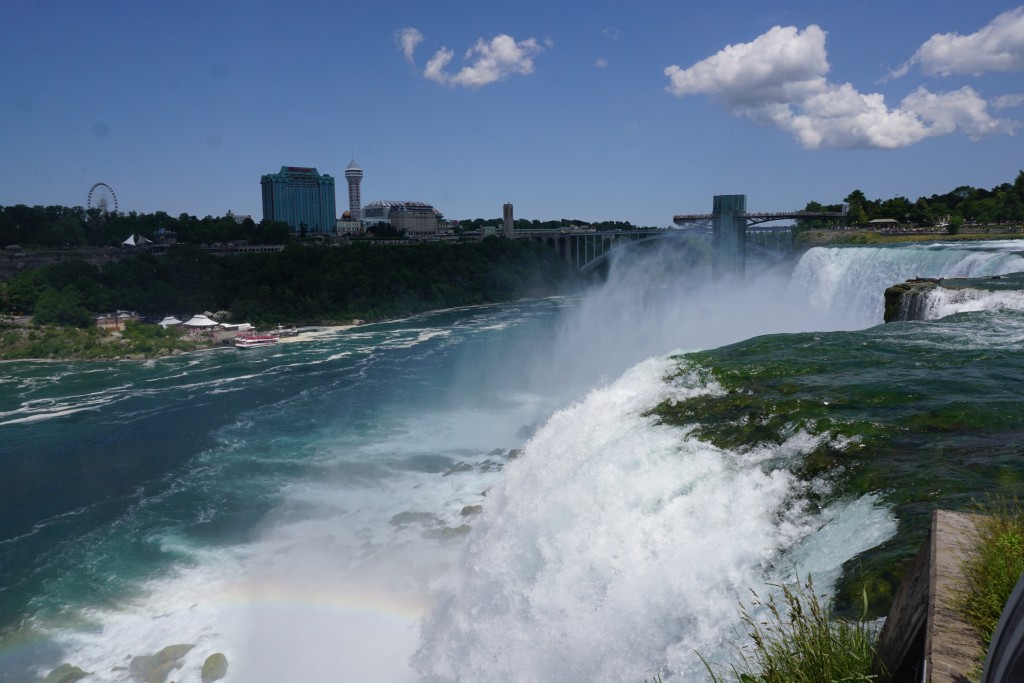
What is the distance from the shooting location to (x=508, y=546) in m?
6.20

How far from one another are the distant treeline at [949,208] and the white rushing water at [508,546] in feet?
49.3

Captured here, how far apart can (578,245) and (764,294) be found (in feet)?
116

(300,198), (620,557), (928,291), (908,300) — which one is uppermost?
(300,198)

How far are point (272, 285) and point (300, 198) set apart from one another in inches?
4171

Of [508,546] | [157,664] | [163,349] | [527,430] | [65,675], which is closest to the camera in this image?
[508,546]

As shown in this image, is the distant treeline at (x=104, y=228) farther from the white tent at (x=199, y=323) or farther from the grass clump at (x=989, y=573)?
the grass clump at (x=989, y=573)

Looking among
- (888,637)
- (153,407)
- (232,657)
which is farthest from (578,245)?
(888,637)

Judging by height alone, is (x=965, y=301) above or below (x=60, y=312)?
above

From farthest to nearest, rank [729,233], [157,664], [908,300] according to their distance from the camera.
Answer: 1. [729,233]
2. [908,300]
3. [157,664]

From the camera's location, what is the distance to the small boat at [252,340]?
3400cm

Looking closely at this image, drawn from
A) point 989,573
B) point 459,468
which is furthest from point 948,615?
point 459,468

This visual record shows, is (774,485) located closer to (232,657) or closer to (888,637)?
(888,637)

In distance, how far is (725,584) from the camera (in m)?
4.35

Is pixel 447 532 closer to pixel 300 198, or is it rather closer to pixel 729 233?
pixel 729 233
